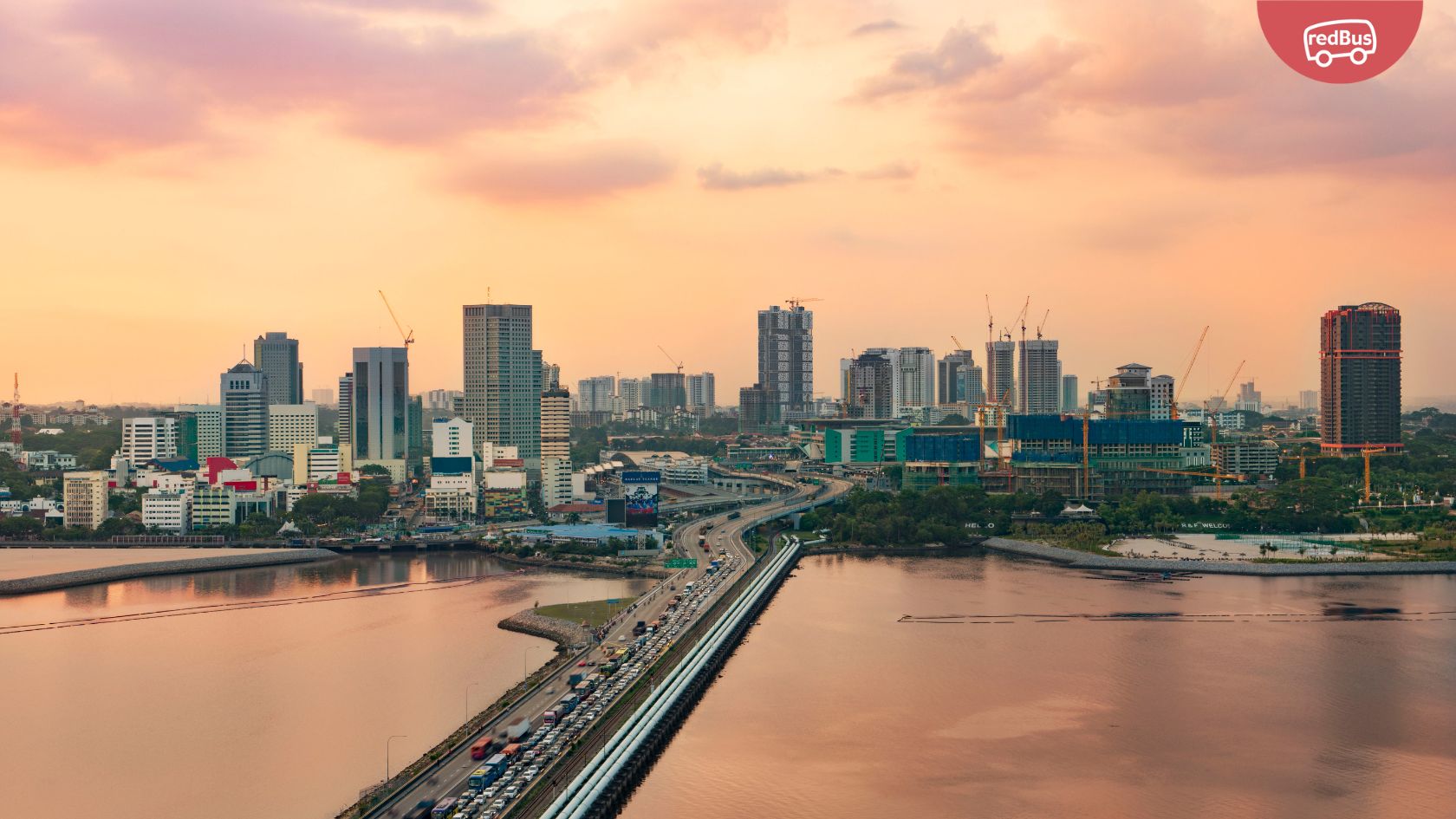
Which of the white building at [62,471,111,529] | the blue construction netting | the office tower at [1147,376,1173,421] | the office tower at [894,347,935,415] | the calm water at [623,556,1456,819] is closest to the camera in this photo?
the calm water at [623,556,1456,819]

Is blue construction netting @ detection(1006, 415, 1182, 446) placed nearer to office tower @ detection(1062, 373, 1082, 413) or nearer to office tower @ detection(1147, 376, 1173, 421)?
office tower @ detection(1147, 376, 1173, 421)

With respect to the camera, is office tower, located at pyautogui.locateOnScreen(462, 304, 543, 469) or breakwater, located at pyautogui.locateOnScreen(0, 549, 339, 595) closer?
breakwater, located at pyautogui.locateOnScreen(0, 549, 339, 595)

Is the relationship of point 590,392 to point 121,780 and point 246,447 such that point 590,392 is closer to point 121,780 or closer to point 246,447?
point 246,447

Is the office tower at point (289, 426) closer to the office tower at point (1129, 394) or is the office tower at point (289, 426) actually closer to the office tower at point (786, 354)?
the office tower at point (1129, 394)

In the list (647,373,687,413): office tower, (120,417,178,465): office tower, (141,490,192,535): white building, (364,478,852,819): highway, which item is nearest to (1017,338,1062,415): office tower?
(647,373,687,413): office tower

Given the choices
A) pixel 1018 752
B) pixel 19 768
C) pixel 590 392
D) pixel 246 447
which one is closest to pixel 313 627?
pixel 19 768

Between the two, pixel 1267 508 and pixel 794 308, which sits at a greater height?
pixel 794 308
